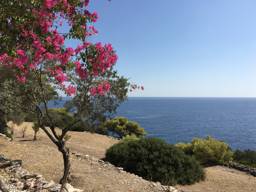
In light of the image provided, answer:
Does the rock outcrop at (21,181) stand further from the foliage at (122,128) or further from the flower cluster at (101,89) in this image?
the foliage at (122,128)

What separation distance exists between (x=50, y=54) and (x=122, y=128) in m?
34.5

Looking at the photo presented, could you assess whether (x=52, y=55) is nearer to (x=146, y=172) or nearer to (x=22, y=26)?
(x=22, y=26)

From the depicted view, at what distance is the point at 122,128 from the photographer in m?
41.8

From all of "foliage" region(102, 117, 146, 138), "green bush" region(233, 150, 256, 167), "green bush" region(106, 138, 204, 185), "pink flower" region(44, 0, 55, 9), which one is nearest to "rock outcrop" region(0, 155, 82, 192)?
"pink flower" region(44, 0, 55, 9)

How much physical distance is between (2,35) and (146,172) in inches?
439

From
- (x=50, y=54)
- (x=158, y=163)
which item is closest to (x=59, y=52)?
(x=50, y=54)

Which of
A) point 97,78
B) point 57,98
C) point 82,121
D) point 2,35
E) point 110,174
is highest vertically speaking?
point 2,35

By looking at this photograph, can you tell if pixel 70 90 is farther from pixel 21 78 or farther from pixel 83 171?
pixel 83 171

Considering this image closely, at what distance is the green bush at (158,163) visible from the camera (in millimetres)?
16344

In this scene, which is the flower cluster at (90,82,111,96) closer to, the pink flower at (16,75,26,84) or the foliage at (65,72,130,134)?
the foliage at (65,72,130,134)

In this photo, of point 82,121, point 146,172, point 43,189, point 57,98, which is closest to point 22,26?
point 57,98

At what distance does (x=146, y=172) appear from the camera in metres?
16.6

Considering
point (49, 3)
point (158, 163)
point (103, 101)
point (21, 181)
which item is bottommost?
point (158, 163)

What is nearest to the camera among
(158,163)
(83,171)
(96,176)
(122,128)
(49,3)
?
(49,3)
